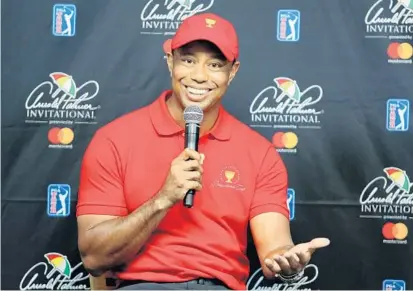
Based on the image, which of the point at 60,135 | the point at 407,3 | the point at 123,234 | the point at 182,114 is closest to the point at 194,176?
the point at 123,234

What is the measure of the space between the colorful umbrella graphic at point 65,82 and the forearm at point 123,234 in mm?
828

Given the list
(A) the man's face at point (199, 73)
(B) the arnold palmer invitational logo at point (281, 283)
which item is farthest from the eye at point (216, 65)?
(B) the arnold palmer invitational logo at point (281, 283)

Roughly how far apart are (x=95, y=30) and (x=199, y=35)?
727 mm

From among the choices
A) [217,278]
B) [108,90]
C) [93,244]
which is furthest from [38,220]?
[217,278]

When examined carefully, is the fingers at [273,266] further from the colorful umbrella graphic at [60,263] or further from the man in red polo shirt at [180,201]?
the colorful umbrella graphic at [60,263]

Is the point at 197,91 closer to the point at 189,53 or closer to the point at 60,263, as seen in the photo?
the point at 189,53

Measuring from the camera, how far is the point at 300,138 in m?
2.71

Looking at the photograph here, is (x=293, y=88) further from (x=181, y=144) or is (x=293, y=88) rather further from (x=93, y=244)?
(x=93, y=244)

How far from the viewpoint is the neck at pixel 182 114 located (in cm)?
226

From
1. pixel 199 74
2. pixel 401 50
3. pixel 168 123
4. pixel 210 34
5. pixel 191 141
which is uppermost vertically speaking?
pixel 401 50

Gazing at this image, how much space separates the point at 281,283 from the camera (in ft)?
9.02

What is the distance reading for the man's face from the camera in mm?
2160

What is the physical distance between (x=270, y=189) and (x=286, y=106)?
572mm

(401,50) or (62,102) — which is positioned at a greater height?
(401,50)
